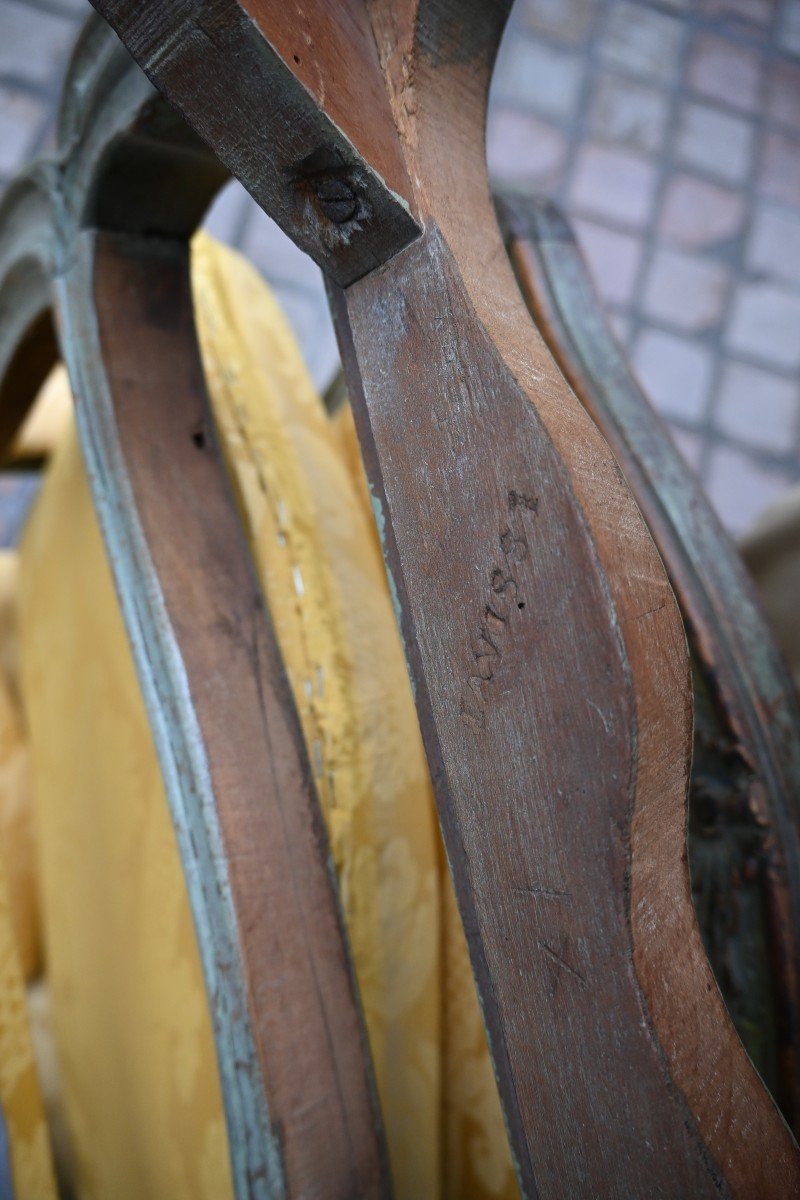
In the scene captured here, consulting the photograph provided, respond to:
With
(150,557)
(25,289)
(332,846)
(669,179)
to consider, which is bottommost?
(332,846)

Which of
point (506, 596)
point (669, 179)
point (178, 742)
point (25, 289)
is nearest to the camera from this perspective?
point (506, 596)

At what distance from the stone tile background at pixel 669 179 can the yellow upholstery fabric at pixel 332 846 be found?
932 millimetres

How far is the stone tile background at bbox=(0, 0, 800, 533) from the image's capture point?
143cm

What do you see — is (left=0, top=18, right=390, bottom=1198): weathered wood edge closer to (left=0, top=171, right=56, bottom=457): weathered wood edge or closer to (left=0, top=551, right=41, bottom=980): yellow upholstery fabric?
(left=0, top=171, right=56, bottom=457): weathered wood edge

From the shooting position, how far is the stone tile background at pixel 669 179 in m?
1.43

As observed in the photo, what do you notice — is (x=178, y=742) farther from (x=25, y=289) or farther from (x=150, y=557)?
(x=25, y=289)

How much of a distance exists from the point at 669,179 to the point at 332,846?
4.91 feet

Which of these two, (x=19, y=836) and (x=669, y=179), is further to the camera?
(x=669, y=179)

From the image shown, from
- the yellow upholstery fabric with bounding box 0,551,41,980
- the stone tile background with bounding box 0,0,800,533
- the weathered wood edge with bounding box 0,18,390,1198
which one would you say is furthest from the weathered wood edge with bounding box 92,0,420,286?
the stone tile background with bounding box 0,0,800,533

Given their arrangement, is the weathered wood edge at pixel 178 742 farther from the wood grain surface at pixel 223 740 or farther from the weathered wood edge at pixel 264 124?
the weathered wood edge at pixel 264 124

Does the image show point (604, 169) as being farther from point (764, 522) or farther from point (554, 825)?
point (554, 825)

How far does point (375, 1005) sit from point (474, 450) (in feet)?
0.84

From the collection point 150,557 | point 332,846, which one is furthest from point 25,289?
point 332,846

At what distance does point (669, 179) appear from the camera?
5.23 ft
